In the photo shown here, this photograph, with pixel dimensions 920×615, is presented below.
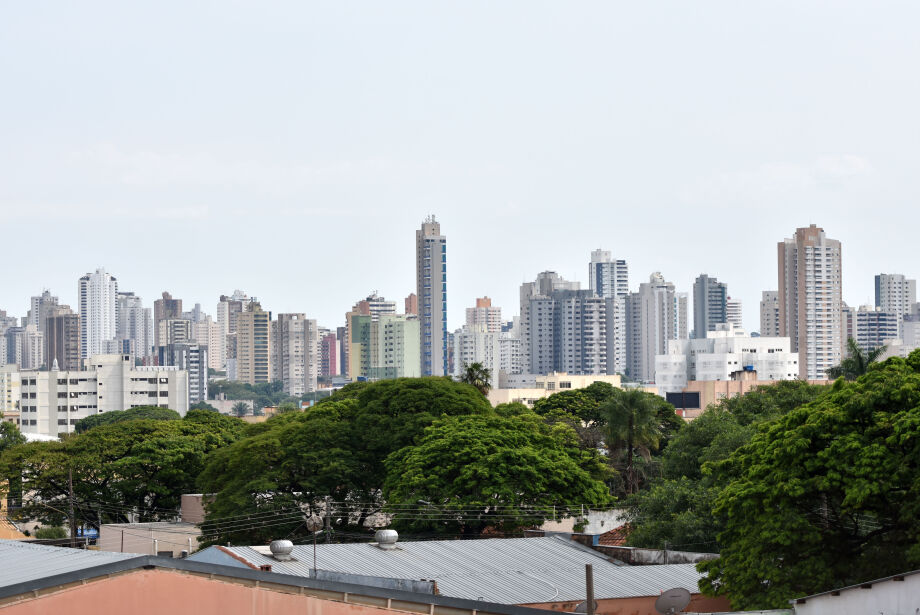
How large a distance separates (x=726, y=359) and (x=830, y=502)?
136m

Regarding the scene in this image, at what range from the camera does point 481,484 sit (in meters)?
36.9

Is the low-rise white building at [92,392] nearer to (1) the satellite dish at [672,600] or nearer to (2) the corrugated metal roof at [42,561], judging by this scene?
(2) the corrugated metal roof at [42,561]

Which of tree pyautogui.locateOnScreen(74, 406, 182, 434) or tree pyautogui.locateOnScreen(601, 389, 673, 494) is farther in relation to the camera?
tree pyautogui.locateOnScreen(74, 406, 182, 434)

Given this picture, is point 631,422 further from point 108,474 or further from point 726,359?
point 726,359

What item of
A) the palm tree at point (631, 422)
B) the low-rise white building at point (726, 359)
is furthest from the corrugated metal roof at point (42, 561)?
the low-rise white building at point (726, 359)

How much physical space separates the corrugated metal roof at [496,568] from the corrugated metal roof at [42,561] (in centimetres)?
449

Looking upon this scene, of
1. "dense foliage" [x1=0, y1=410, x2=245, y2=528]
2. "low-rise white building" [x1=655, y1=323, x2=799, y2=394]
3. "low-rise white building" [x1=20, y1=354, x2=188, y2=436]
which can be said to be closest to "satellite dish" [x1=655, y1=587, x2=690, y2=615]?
"dense foliage" [x1=0, y1=410, x2=245, y2=528]

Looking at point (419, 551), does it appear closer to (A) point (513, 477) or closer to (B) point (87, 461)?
(A) point (513, 477)

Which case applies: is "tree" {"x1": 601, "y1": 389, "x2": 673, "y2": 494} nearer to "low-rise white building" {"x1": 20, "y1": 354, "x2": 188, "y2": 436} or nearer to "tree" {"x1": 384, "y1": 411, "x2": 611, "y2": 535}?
"tree" {"x1": 384, "y1": 411, "x2": 611, "y2": 535}

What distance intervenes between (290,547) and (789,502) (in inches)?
369

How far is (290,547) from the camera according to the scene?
79.1 feet

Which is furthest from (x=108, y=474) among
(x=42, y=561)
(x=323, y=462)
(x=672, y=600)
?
(x=672, y=600)

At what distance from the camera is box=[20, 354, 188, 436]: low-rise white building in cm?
13975

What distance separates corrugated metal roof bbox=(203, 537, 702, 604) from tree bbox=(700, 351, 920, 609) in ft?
8.39
